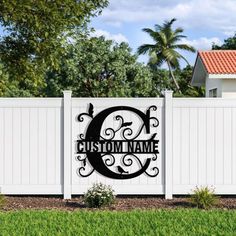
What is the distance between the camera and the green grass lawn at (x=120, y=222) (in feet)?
27.8

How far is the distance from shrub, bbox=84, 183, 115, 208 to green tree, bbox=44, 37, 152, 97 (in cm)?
2956

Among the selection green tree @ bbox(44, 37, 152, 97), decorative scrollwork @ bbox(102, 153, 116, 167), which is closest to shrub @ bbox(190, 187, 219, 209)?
decorative scrollwork @ bbox(102, 153, 116, 167)

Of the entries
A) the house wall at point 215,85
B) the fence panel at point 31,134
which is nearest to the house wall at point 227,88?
the house wall at point 215,85

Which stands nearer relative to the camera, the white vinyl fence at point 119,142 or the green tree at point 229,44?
the white vinyl fence at point 119,142

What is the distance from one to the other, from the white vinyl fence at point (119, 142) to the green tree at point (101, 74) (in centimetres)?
2862

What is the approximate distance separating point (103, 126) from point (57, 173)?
4.06 ft

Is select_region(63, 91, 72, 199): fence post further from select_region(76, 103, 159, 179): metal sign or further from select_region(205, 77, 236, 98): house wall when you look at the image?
select_region(205, 77, 236, 98): house wall

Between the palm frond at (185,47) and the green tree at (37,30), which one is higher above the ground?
the palm frond at (185,47)

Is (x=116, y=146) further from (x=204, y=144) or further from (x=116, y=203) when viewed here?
(x=204, y=144)

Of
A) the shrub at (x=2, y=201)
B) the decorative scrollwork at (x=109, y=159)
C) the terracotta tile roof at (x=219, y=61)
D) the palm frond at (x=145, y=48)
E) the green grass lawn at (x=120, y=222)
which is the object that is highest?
the palm frond at (x=145, y=48)

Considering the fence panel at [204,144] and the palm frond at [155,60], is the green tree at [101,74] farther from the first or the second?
the fence panel at [204,144]

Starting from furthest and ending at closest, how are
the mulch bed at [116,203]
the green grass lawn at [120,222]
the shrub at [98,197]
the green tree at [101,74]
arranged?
the green tree at [101,74] < the mulch bed at [116,203] < the shrub at [98,197] < the green grass lawn at [120,222]

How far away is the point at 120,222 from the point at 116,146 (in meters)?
2.64

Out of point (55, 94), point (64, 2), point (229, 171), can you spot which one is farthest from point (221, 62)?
point (55, 94)
